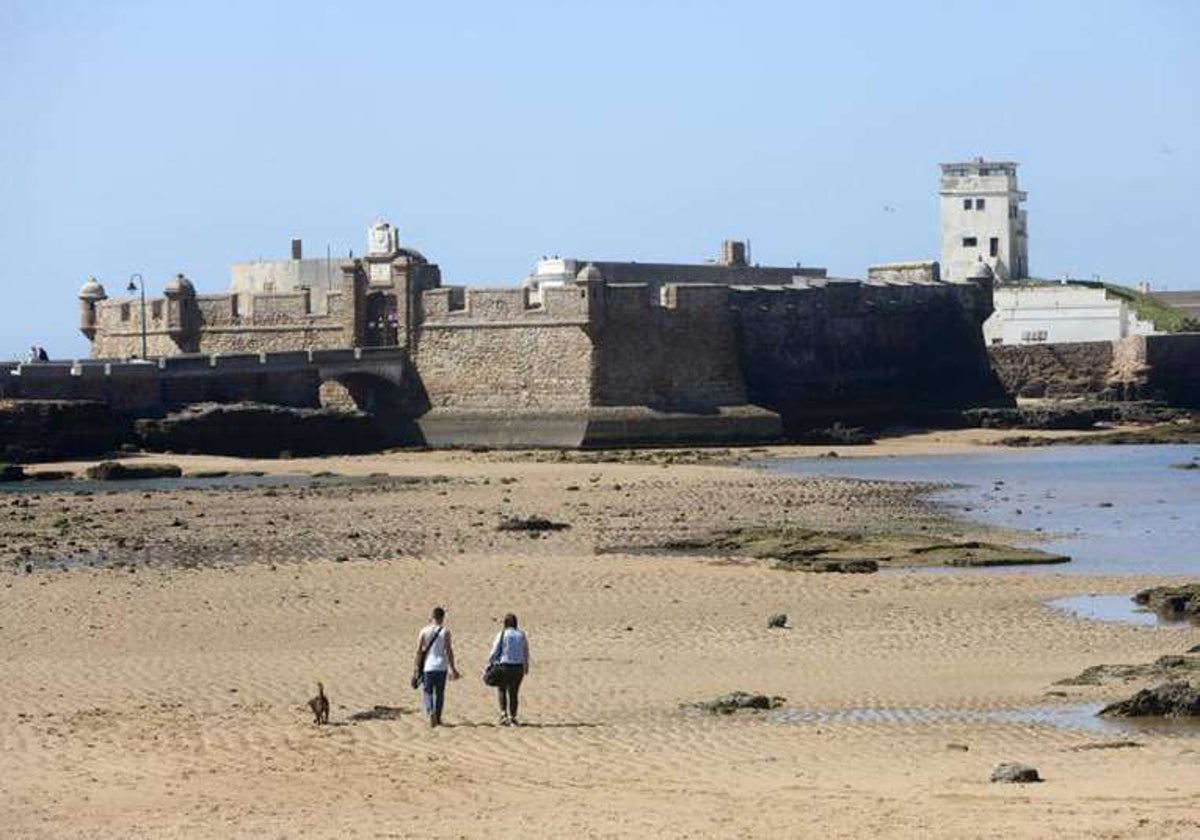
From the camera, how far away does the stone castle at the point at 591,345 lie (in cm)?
5409

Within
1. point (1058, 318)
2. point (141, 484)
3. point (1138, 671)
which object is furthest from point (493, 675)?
point (1058, 318)

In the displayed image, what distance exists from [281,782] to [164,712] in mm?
3112

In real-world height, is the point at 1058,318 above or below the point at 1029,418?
above

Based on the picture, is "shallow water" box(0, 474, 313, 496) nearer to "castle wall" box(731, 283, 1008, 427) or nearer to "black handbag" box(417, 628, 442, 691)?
"castle wall" box(731, 283, 1008, 427)

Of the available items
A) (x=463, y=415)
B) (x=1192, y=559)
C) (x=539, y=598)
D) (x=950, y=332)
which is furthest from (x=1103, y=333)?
(x=539, y=598)

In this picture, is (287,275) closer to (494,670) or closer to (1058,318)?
(1058,318)

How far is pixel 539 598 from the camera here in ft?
84.4

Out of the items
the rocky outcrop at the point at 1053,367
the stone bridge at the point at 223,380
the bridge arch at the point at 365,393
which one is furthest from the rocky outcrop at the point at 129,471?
the rocky outcrop at the point at 1053,367

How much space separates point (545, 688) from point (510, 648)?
1.86 m

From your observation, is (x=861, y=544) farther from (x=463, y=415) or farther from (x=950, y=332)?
(x=950, y=332)

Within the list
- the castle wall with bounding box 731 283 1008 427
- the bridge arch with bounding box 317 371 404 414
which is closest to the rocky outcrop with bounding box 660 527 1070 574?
the bridge arch with bounding box 317 371 404 414

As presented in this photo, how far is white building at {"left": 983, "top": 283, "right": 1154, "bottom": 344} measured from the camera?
257 ft

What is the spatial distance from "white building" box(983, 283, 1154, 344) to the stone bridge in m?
28.4

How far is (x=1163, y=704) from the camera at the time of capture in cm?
1747
